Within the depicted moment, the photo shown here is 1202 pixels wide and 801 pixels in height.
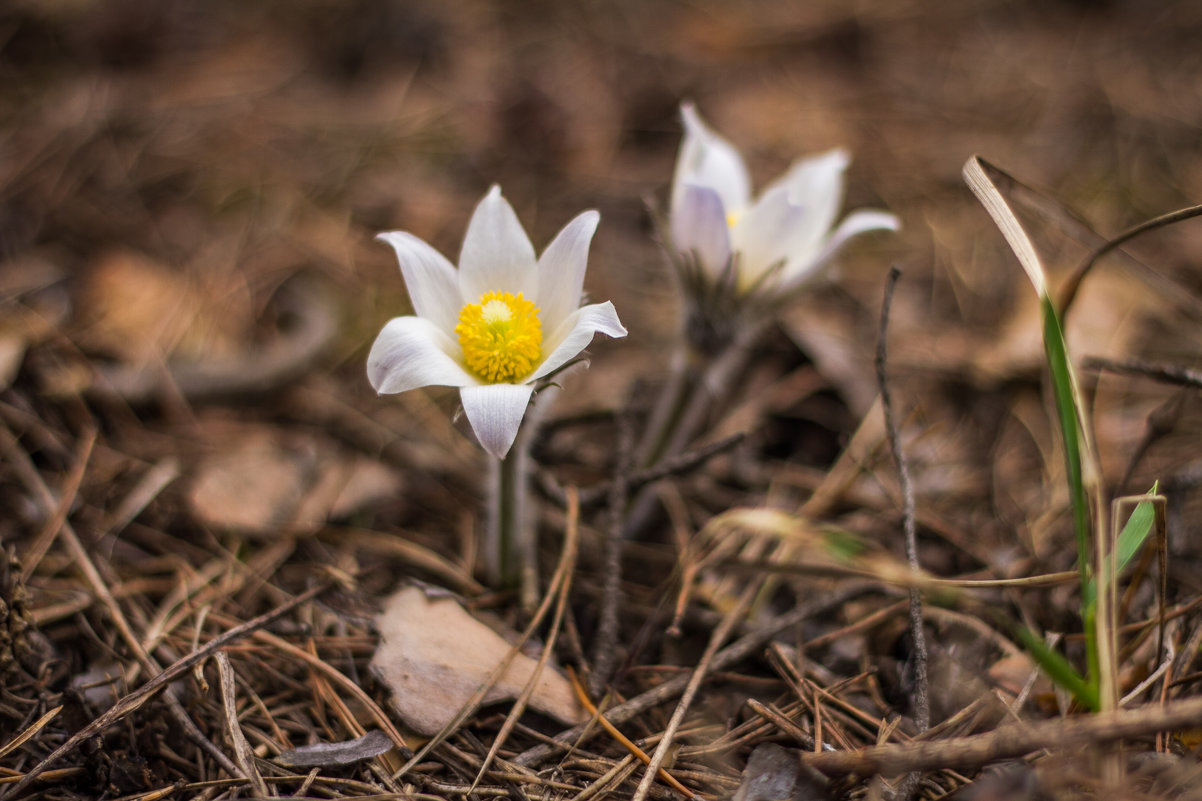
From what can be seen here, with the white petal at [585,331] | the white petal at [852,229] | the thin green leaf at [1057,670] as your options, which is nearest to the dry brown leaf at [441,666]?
the white petal at [585,331]

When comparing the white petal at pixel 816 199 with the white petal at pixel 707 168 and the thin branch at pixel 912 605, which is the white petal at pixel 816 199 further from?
the thin branch at pixel 912 605

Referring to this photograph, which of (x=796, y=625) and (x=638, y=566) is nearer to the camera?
(x=796, y=625)

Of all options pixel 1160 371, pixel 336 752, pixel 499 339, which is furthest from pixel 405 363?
pixel 1160 371

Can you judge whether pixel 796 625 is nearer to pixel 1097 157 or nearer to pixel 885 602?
pixel 885 602

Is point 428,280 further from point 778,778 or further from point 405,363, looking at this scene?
point 778,778

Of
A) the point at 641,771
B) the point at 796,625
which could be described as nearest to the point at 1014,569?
the point at 796,625

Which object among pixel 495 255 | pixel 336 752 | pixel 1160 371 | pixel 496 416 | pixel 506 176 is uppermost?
pixel 495 255

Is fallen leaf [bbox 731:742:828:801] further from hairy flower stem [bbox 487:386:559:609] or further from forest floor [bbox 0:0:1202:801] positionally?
hairy flower stem [bbox 487:386:559:609]
